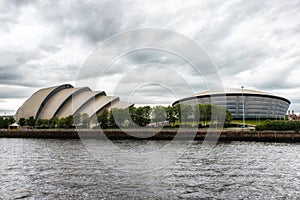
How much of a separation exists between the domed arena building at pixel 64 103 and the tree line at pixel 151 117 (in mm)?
5124

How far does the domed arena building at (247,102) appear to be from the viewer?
85938mm

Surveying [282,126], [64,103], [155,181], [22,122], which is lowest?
[155,181]

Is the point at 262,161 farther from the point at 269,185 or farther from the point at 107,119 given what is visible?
the point at 107,119

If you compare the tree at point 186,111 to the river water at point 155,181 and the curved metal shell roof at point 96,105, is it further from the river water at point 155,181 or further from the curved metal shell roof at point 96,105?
the river water at point 155,181

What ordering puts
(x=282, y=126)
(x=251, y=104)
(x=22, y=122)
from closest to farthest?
(x=282, y=126)
(x=22, y=122)
(x=251, y=104)

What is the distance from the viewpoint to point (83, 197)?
11.5m

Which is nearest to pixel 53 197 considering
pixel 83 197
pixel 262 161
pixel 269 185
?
pixel 83 197

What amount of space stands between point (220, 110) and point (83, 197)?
171ft

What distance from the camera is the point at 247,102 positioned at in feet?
289

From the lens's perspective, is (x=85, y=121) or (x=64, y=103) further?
(x=64, y=103)

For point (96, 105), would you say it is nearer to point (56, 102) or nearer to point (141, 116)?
point (56, 102)

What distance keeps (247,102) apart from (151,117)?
3762 centimetres

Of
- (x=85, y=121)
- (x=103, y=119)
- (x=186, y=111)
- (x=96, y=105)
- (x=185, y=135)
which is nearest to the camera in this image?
(x=185, y=135)

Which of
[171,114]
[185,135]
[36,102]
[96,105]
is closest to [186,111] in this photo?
[171,114]
